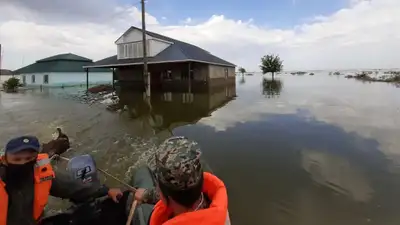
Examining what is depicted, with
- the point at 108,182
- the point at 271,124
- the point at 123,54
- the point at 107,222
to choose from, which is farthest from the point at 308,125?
the point at 123,54

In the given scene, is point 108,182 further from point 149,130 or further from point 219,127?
point 219,127

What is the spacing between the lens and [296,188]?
531 centimetres

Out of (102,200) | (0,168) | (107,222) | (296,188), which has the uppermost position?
(0,168)

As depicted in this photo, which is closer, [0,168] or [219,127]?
[0,168]

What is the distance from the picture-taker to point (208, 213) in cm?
122

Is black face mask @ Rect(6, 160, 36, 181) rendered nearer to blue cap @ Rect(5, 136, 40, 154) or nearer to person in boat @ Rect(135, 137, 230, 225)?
blue cap @ Rect(5, 136, 40, 154)

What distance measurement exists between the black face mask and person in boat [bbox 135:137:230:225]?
1508 millimetres

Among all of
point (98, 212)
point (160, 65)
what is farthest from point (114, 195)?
point (160, 65)

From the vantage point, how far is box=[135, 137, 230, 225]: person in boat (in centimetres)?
122

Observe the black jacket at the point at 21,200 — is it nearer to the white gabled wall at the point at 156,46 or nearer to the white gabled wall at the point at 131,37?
the white gabled wall at the point at 156,46

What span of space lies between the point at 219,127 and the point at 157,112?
14.0ft

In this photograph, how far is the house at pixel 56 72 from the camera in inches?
1374

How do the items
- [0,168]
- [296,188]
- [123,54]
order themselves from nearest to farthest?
[0,168] < [296,188] < [123,54]

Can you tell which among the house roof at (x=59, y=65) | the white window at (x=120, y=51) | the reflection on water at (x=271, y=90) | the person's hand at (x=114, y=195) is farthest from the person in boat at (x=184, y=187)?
the house roof at (x=59, y=65)
